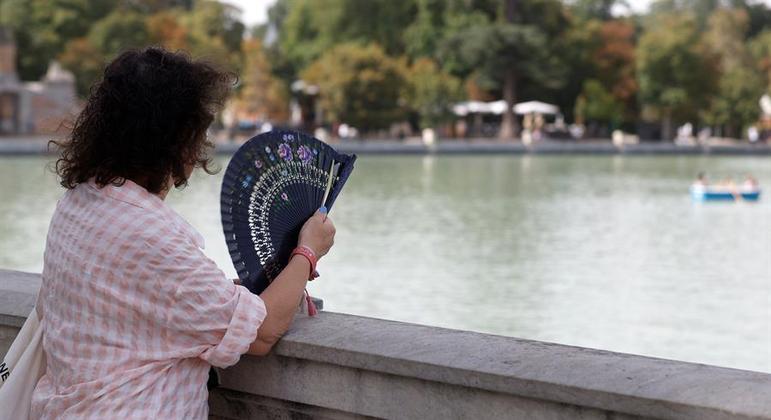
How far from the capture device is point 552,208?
26.1 meters

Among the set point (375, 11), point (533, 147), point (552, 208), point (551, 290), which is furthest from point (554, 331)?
point (375, 11)

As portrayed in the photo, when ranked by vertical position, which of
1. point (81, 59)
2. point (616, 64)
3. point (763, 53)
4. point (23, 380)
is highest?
point (763, 53)

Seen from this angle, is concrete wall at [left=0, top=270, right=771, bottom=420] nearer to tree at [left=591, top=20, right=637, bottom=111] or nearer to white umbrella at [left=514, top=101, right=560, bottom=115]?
white umbrella at [left=514, top=101, right=560, bottom=115]

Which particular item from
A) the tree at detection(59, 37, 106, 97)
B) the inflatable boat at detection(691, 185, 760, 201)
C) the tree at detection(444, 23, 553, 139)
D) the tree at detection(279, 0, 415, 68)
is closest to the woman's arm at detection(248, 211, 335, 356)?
the inflatable boat at detection(691, 185, 760, 201)

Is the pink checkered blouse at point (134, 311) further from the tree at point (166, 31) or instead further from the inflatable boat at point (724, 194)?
the tree at point (166, 31)

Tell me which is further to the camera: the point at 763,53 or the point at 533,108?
the point at 763,53

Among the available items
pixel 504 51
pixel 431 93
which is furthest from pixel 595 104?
pixel 431 93

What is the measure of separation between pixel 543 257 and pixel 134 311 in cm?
1617

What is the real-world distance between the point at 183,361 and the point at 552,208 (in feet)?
78.8

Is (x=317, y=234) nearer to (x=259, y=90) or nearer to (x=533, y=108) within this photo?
(x=259, y=90)

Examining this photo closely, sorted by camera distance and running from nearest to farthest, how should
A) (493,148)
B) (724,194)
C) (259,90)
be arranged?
1. (724,194)
2. (493,148)
3. (259,90)

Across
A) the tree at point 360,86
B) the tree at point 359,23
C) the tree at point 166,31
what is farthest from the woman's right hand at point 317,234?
the tree at point 359,23

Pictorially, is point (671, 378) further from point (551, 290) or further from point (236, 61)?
point (236, 61)

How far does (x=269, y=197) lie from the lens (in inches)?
105
